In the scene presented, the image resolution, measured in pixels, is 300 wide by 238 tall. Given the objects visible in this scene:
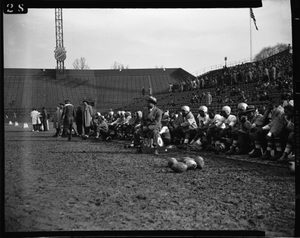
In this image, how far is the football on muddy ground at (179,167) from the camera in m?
6.45

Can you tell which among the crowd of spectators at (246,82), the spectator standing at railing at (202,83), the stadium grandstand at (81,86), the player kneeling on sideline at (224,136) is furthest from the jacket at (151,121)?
the spectator standing at railing at (202,83)

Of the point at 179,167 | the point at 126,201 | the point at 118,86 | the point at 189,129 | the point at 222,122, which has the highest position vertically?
the point at 118,86

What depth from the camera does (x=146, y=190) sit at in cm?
486

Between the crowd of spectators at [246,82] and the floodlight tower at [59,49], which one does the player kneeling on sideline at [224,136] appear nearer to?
the crowd of spectators at [246,82]

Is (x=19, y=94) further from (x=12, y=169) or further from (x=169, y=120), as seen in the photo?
(x=169, y=120)

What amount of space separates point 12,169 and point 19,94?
2.60ft

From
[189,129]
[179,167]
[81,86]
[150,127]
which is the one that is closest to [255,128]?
[189,129]

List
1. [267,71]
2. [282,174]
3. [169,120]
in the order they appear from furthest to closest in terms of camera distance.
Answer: [169,120] < [267,71] < [282,174]

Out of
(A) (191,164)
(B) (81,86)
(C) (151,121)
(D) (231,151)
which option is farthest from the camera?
(D) (231,151)

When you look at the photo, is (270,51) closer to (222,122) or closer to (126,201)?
(126,201)

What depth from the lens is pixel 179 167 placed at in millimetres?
6496

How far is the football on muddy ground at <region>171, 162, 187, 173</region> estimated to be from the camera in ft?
21.1

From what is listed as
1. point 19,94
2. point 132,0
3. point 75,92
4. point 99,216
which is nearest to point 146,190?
point 99,216

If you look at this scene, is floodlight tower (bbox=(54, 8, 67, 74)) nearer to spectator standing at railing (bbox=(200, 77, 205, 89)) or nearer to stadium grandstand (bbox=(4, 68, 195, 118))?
stadium grandstand (bbox=(4, 68, 195, 118))
